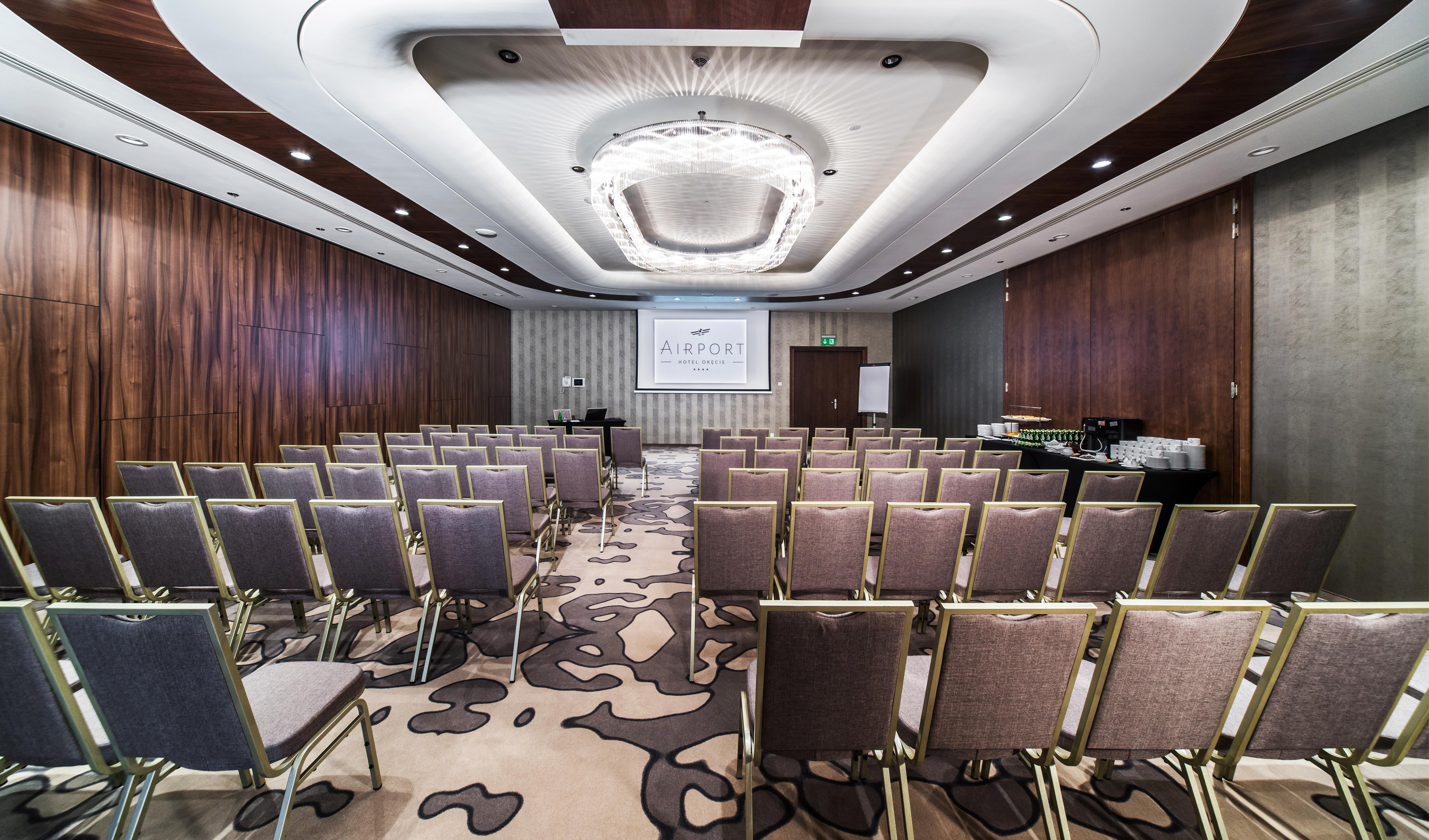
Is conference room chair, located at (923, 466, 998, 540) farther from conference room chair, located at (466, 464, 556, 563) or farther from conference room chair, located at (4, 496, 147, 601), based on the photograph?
conference room chair, located at (4, 496, 147, 601)

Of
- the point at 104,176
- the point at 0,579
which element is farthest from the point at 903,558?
the point at 104,176

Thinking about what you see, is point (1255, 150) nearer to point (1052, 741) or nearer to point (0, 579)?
point (1052, 741)

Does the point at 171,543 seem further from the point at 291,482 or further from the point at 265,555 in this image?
the point at 291,482

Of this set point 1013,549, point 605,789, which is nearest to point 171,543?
point 605,789

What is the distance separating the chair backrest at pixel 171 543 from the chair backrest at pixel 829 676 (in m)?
2.71

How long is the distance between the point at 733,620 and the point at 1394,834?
8.65ft

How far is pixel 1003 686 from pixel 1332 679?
3.01 ft

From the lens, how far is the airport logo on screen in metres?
12.0

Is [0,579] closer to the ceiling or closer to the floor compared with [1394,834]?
closer to the ceiling

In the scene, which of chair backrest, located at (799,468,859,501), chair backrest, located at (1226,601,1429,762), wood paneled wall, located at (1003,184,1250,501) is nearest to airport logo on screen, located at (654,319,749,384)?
wood paneled wall, located at (1003,184,1250,501)

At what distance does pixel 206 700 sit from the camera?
1331 millimetres

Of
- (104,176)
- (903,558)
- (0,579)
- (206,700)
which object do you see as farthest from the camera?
(104,176)

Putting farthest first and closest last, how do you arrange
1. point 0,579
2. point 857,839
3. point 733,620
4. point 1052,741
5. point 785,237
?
point 785,237 < point 733,620 < point 0,579 < point 857,839 < point 1052,741

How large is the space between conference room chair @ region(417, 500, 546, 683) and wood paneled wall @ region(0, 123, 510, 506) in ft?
12.3
